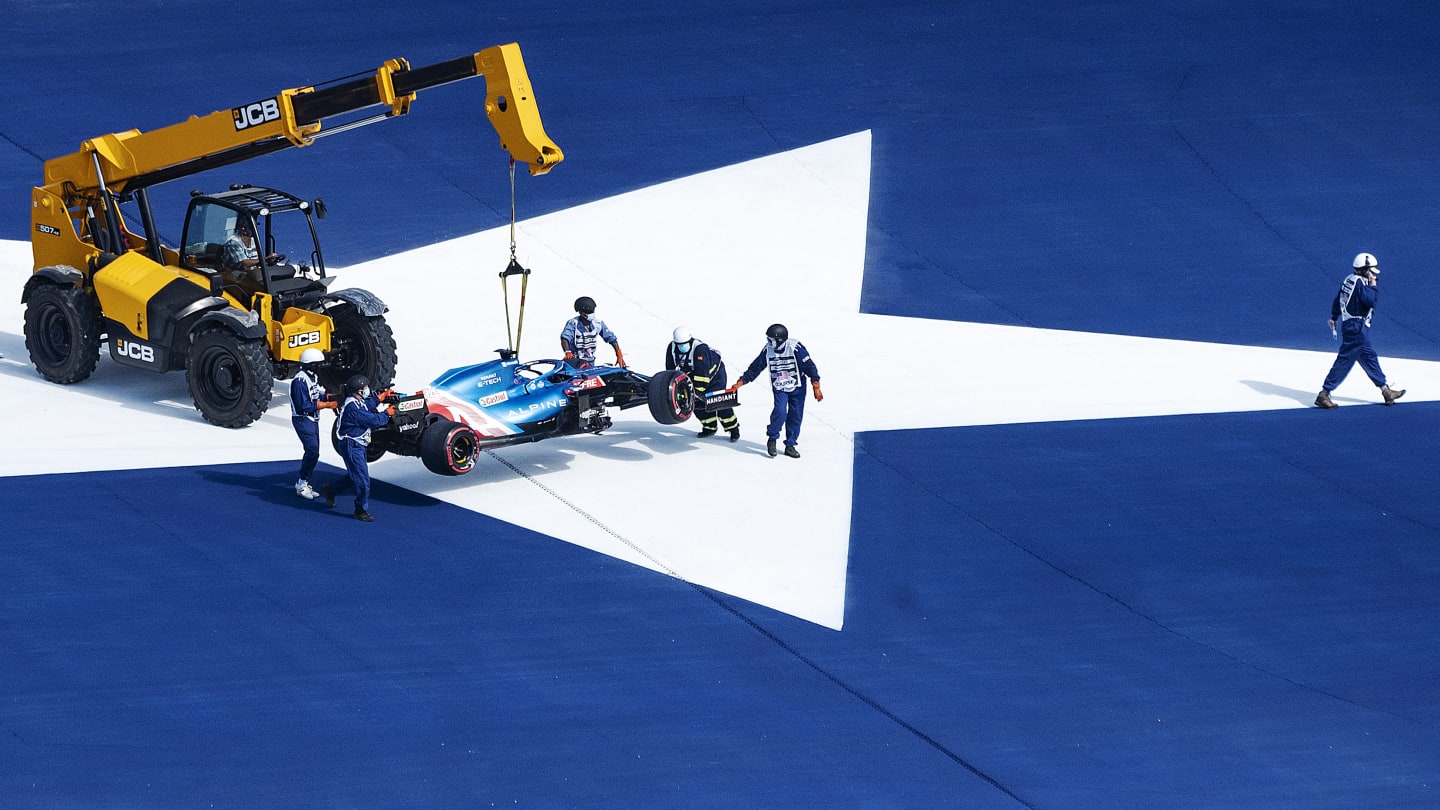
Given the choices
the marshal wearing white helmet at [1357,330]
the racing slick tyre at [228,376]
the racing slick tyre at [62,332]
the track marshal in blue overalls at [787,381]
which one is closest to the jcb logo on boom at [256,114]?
the racing slick tyre at [228,376]

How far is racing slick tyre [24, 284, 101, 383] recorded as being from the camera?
57.7 feet

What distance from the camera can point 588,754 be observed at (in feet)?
37.0

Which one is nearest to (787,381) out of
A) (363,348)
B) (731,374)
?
(731,374)

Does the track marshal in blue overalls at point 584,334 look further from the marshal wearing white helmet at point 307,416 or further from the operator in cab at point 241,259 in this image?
the operator in cab at point 241,259

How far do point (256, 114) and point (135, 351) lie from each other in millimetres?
2998

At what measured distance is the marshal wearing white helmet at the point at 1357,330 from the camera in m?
18.2

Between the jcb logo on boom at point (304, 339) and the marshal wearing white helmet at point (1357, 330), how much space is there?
10.7 metres

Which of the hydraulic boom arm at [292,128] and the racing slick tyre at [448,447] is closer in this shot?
the racing slick tyre at [448,447]

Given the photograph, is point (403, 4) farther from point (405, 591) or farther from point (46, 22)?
point (405, 591)

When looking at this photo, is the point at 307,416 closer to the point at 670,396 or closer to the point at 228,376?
the point at 228,376

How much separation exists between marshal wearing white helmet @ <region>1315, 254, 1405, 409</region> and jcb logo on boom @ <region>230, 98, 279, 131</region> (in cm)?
1123

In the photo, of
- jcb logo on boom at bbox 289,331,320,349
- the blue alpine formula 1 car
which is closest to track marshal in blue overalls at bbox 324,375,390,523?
the blue alpine formula 1 car

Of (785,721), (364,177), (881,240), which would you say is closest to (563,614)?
(785,721)

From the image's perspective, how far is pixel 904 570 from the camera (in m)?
14.3
